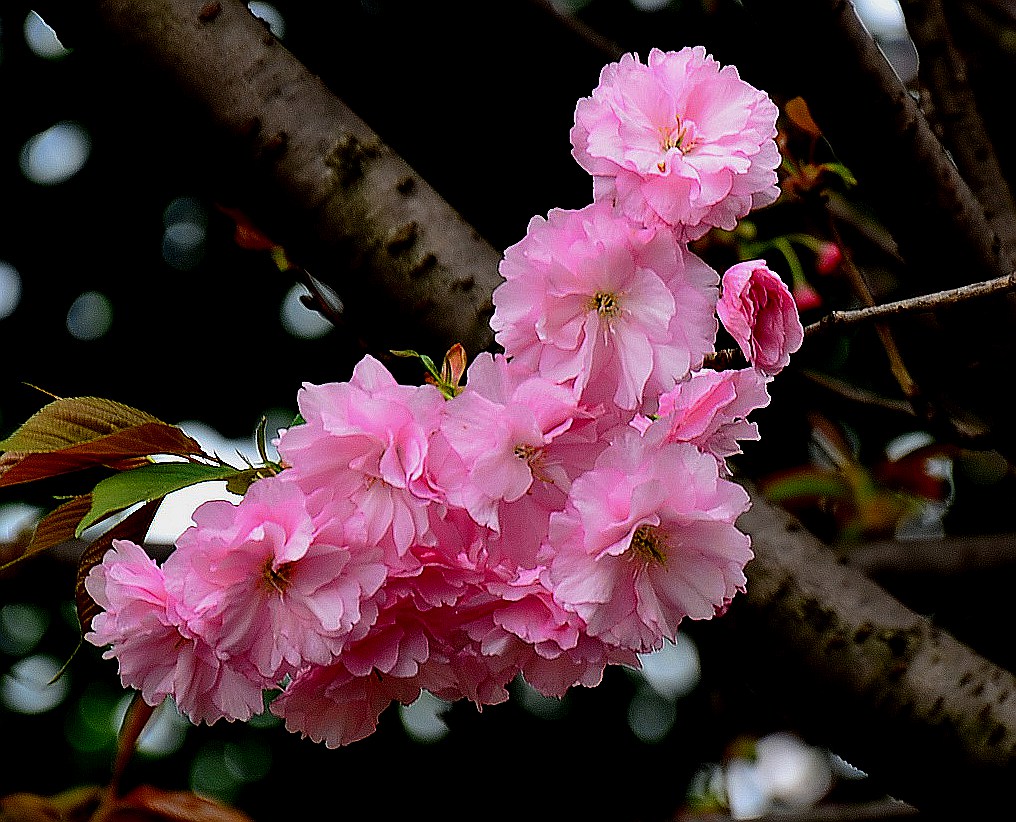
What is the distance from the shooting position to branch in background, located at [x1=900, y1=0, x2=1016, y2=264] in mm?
1144

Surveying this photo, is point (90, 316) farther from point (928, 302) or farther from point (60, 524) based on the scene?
point (928, 302)

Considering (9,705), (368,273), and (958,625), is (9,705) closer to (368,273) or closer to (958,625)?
(368,273)

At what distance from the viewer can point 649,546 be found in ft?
1.72

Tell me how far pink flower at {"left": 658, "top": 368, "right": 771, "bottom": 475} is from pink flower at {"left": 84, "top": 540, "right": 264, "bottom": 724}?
0.85ft

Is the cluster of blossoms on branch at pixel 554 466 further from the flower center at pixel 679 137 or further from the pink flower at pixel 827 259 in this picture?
the pink flower at pixel 827 259

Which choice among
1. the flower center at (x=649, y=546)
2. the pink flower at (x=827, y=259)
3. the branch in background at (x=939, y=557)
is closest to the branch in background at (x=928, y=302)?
the flower center at (x=649, y=546)

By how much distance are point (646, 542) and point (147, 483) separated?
263 millimetres

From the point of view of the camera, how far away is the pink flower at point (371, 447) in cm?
50

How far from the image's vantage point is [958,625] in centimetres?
154

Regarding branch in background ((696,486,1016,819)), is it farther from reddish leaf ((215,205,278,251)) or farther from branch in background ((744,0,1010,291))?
reddish leaf ((215,205,278,251))

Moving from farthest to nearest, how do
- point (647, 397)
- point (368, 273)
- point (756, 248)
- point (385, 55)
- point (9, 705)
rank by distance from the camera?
point (9, 705)
point (385, 55)
point (756, 248)
point (368, 273)
point (647, 397)

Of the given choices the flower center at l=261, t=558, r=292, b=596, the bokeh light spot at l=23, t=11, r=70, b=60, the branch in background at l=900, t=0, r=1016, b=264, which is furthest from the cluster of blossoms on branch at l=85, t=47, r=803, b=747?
the bokeh light spot at l=23, t=11, r=70, b=60

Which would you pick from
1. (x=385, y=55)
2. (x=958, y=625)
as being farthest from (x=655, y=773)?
(x=385, y=55)

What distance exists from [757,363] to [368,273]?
1.24ft
